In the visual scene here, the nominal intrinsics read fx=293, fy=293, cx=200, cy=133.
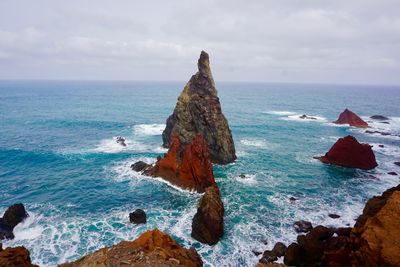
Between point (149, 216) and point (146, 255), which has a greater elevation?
point (146, 255)

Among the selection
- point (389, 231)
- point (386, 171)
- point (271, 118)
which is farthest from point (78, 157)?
point (271, 118)

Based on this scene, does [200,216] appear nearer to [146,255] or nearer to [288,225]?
[288,225]

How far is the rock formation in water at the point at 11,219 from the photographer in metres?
37.5

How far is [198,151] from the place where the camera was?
49.7 metres

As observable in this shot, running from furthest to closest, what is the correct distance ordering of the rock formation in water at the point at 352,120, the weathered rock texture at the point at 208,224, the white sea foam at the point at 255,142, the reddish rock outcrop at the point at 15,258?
the rock formation in water at the point at 352,120, the white sea foam at the point at 255,142, the weathered rock texture at the point at 208,224, the reddish rock outcrop at the point at 15,258

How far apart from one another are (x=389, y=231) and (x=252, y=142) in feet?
195

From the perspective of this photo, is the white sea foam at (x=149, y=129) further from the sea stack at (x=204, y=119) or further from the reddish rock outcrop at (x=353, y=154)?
the reddish rock outcrop at (x=353, y=154)

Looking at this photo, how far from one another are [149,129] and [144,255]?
75.5m

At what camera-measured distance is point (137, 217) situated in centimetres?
4056

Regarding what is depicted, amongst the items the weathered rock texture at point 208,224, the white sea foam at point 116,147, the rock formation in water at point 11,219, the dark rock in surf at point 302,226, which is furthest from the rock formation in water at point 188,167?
the rock formation in water at point 11,219

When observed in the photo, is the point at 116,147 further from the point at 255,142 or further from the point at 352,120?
the point at 352,120

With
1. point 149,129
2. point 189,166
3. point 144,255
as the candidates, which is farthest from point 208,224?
point 149,129

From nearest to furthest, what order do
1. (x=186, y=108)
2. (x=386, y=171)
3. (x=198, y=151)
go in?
(x=198, y=151) < (x=386, y=171) < (x=186, y=108)

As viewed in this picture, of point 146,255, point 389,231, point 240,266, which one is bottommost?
point 240,266
